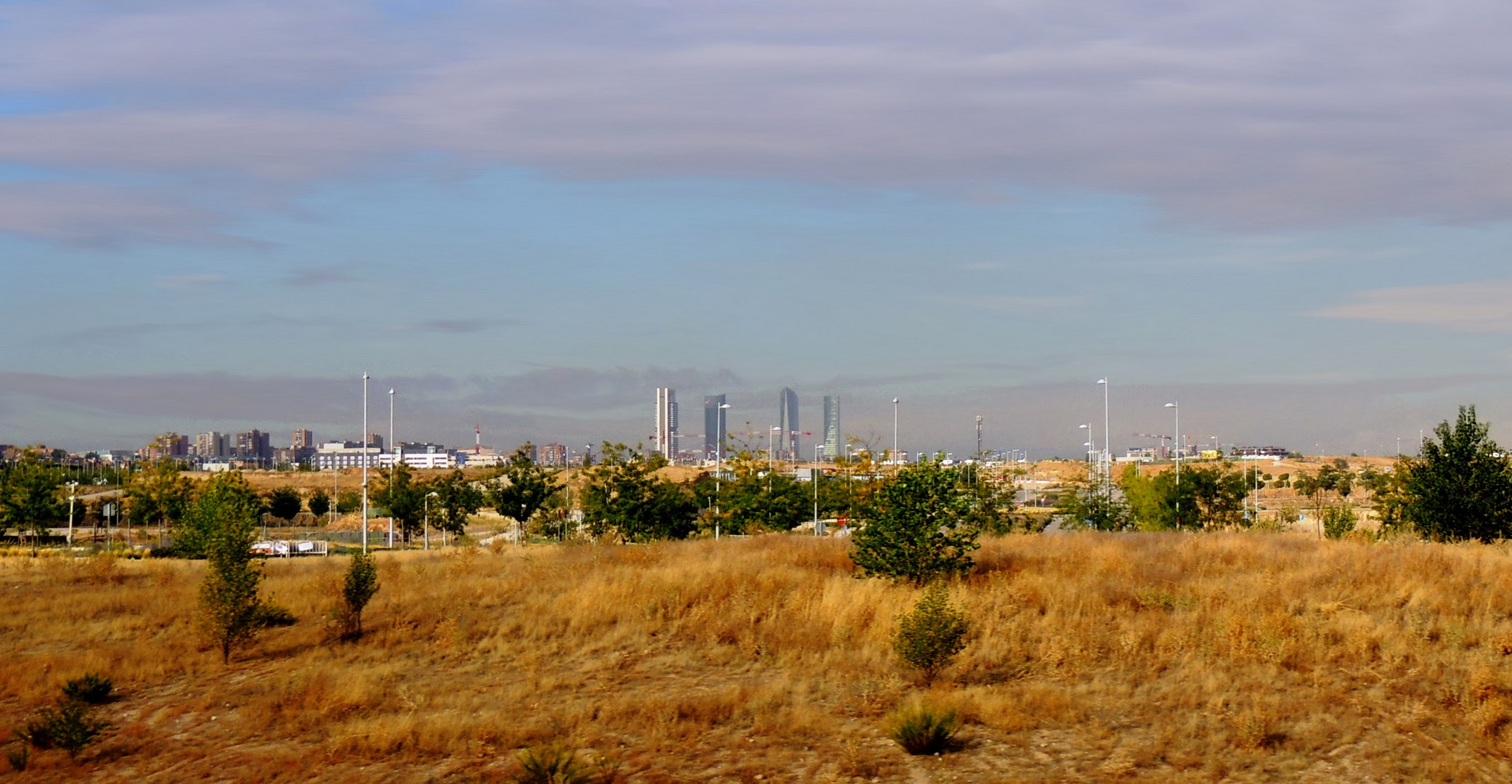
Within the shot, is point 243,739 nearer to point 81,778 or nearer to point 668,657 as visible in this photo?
point 81,778

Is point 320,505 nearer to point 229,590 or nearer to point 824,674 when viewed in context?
point 229,590

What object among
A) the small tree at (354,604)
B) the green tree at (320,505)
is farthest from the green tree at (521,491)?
the green tree at (320,505)

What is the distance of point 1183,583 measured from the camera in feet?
63.0

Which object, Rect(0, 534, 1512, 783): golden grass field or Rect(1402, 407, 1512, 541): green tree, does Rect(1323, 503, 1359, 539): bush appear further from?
Rect(0, 534, 1512, 783): golden grass field

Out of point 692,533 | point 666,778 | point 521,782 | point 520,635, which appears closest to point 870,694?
point 666,778

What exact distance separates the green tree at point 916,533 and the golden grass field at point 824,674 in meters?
0.79

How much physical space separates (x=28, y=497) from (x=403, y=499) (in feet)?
A: 60.9

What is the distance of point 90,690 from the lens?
1611 cm

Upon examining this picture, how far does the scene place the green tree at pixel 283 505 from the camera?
86000mm

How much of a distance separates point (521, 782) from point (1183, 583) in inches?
487

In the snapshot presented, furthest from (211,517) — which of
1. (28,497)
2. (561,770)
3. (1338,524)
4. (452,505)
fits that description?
(1338,524)

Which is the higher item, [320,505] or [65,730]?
[65,730]

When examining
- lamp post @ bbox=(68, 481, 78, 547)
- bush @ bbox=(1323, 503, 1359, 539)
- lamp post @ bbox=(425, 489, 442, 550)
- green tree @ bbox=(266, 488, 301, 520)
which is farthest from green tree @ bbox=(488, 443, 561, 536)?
green tree @ bbox=(266, 488, 301, 520)

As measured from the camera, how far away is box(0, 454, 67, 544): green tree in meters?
55.5
